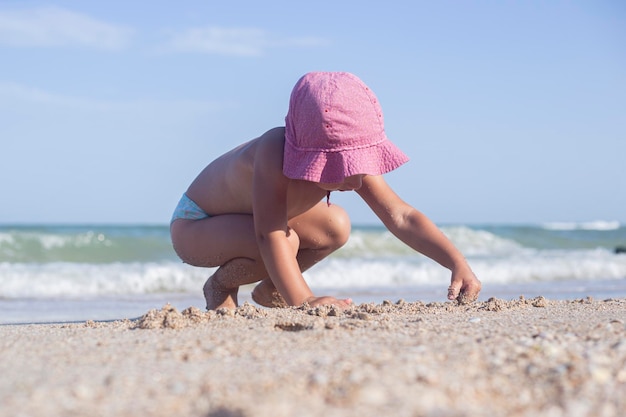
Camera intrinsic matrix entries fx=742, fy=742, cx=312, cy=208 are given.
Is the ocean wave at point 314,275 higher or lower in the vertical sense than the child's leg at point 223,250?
lower

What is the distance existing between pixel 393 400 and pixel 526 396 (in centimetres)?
27

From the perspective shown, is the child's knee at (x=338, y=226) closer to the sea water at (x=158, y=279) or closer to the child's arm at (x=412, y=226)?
the child's arm at (x=412, y=226)

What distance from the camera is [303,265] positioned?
3.37 meters

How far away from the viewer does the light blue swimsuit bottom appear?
335 centimetres

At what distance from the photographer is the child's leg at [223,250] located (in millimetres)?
3125

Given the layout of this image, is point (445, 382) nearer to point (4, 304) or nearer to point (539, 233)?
point (4, 304)

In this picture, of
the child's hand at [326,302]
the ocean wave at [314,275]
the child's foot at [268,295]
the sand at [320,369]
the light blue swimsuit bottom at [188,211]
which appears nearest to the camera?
the sand at [320,369]

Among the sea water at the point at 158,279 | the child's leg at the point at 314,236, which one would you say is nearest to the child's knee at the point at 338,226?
the child's leg at the point at 314,236

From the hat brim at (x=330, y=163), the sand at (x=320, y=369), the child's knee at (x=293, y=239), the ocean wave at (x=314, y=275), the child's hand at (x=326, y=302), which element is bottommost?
the ocean wave at (x=314, y=275)

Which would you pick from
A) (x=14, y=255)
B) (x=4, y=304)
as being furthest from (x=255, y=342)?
(x=14, y=255)

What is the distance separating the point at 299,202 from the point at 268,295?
1.58 feet

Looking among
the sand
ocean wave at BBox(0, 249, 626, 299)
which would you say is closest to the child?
the sand

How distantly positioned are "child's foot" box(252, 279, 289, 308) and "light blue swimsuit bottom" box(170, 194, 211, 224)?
41cm

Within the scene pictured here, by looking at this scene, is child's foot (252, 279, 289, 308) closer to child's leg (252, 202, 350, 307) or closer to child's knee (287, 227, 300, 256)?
child's leg (252, 202, 350, 307)
